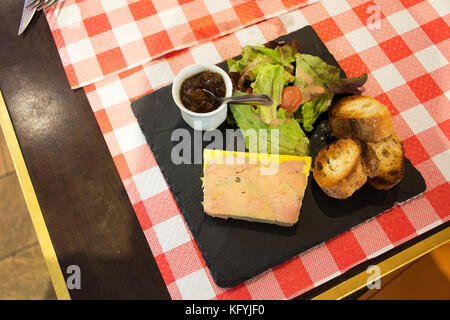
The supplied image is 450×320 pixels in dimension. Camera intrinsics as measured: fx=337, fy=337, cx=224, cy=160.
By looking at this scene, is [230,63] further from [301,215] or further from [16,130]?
[16,130]

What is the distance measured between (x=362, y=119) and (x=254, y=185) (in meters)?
0.70

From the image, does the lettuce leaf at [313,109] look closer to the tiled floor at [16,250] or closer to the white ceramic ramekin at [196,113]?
the white ceramic ramekin at [196,113]

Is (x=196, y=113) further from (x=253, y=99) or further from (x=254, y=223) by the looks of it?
(x=254, y=223)

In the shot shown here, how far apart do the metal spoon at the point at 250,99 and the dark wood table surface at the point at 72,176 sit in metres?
0.80

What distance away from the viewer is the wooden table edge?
6.18 feet

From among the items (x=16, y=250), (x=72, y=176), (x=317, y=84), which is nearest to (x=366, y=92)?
(x=317, y=84)

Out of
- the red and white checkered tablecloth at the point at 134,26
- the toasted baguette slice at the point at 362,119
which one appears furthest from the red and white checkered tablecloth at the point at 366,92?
the toasted baguette slice at the point at 362,119

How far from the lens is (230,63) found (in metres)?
2.16

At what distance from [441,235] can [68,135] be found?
234 centimetres

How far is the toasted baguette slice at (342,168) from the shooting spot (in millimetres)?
1795

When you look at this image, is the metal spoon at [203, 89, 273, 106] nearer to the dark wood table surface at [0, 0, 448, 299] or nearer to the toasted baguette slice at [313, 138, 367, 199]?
the toasted baguette slice at [313, 138, 367, 199]

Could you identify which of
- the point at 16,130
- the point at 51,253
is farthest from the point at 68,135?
the point at 51,253
